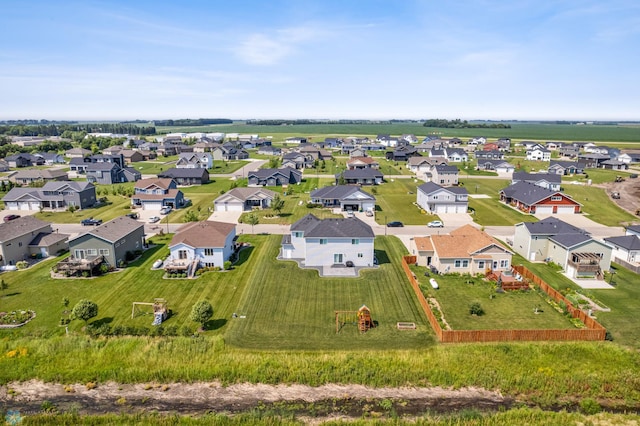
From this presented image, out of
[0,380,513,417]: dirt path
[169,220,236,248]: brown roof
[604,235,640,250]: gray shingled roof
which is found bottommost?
[0,380,513,417]: dirt path

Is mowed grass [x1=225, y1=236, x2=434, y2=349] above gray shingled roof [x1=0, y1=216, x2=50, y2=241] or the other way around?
the other way around

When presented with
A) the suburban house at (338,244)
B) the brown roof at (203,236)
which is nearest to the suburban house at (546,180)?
the suburban house at (338,244)

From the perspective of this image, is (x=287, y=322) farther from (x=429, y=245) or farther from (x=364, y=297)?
(x=429, y=245)

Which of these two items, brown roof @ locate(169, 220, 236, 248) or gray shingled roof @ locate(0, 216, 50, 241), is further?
gray shingled roof @ locate(0, 216, 50, 241)

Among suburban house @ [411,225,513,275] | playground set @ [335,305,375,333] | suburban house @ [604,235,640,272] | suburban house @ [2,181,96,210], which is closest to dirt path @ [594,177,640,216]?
suburban house @ [604,235,640,272]

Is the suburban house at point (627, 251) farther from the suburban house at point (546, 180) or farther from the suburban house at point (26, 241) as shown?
the suburban house at point (26, 241)

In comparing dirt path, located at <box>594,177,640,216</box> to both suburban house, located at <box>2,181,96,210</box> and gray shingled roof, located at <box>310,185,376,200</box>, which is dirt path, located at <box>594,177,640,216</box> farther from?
suburban house, located at <box>2,181,96,210</box>
